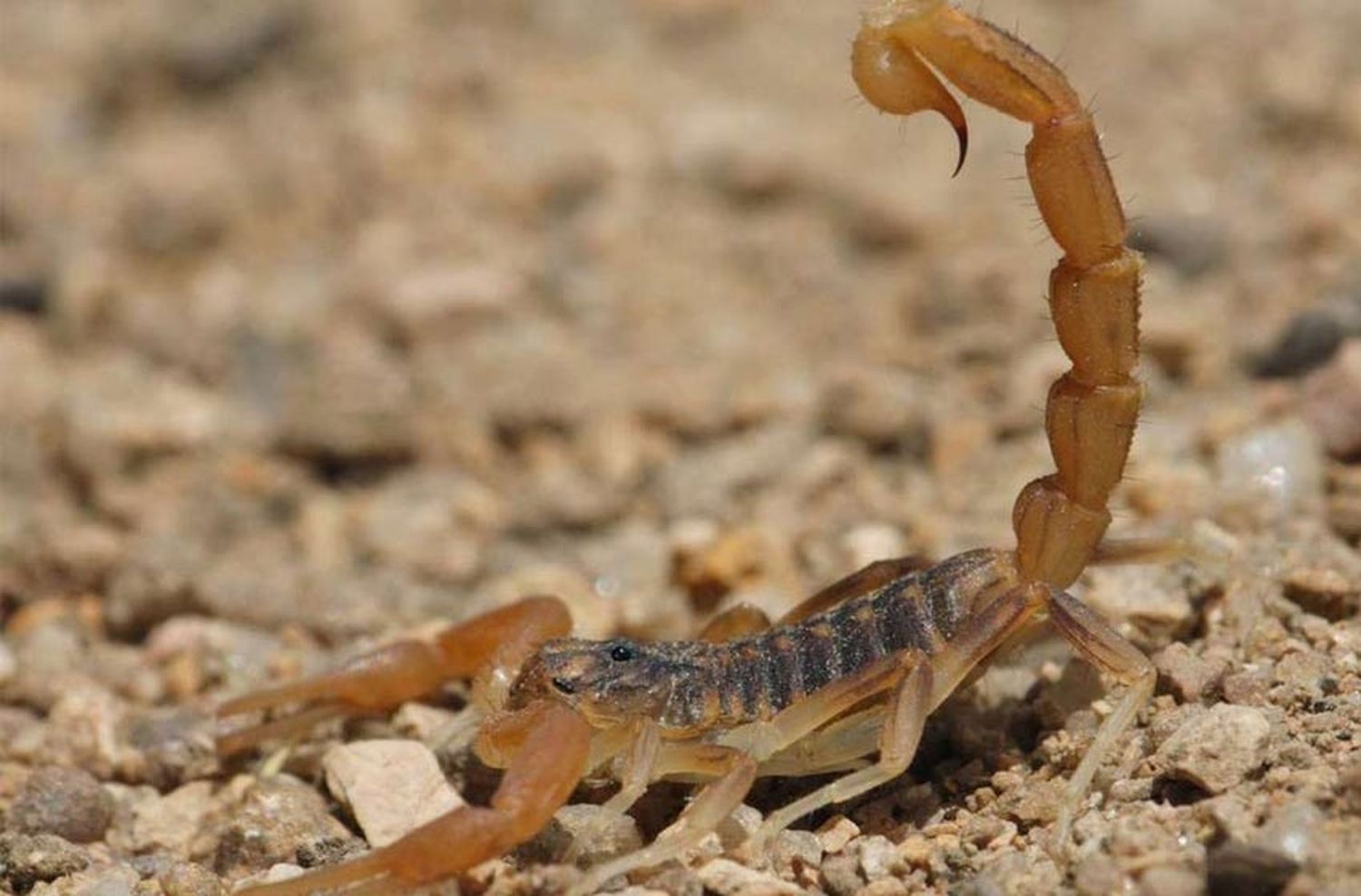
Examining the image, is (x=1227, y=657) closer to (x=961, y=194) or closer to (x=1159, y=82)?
(x=961, y=194)

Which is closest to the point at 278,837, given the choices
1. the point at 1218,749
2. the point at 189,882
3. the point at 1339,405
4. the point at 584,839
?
the point at 189,882

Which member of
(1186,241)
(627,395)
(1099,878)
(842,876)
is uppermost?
(627,395)

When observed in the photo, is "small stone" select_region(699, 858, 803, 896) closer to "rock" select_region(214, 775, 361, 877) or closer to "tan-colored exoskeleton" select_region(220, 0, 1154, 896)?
"tan-colored exoskeleton" select_region(220, 0, 1154, 896)

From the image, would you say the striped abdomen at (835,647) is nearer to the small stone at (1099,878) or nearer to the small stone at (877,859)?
the small stone at (877,859)

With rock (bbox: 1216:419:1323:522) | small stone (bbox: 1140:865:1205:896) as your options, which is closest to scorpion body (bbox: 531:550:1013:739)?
small stone (bbox: 1140:865:1205:896)

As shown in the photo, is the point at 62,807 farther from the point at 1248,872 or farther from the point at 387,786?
the point at 1248,872

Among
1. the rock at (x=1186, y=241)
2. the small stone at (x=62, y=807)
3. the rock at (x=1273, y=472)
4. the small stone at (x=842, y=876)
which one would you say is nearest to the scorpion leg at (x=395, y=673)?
the small stone at (x=62, y=807)
